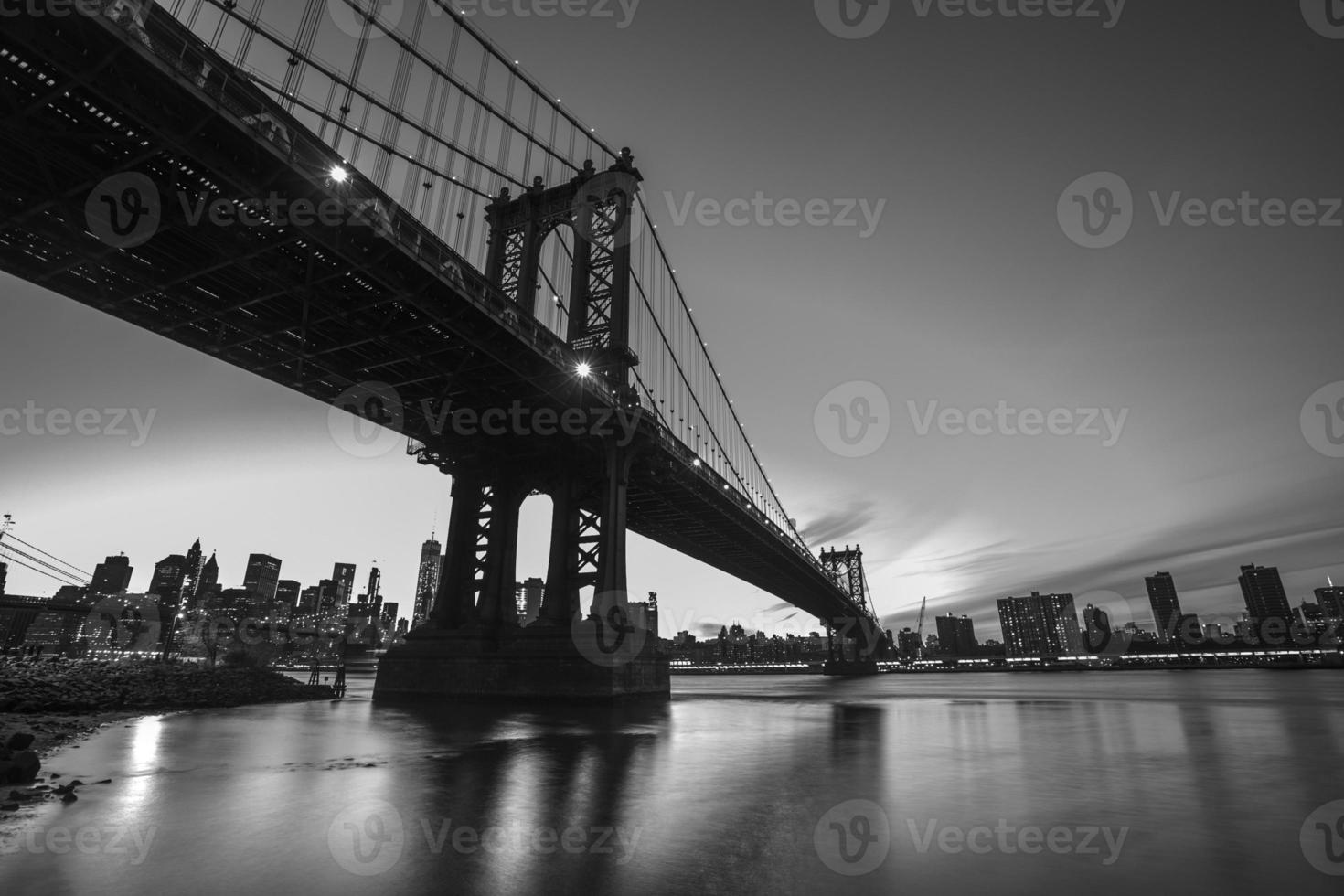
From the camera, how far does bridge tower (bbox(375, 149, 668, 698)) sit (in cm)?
2858

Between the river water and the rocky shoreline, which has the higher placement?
the rocky shoreline

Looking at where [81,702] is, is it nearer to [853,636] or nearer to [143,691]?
[143,691]

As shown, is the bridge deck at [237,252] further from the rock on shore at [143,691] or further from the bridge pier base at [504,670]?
the rock on shore at [143,691]

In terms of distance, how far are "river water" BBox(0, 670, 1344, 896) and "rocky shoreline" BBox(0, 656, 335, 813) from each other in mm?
712

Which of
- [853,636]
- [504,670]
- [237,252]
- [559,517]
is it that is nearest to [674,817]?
[237,252]

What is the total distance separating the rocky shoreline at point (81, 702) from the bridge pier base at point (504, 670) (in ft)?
22.9

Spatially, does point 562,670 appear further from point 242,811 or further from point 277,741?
point 242,811

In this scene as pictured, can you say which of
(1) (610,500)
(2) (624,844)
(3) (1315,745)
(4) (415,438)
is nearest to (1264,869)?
(2) (624,844)

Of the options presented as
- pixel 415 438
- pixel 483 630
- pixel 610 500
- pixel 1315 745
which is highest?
pixel 415 438

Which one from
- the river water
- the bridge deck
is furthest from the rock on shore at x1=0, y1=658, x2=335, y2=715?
the bridge deck

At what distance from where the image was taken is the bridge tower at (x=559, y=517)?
28578mm

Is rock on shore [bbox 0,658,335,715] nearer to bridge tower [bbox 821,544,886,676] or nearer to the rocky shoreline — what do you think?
the rocky shoreline

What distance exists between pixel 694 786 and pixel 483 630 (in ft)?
72.6

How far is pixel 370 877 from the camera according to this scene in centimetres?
546
